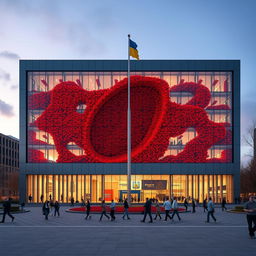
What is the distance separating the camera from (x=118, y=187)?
204 ft

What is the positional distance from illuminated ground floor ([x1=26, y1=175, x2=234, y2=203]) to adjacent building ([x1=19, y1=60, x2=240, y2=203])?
0.17 m

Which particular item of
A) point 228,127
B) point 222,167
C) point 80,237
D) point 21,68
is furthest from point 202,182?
point 80,237

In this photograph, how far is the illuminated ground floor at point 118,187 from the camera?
61906 millimetres

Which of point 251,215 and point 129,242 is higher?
point 251,215

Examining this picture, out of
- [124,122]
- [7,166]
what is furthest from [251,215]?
[7,166]

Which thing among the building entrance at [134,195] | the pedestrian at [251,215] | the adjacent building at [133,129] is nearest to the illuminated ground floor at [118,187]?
the building entrance at [134,195]

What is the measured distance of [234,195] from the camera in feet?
204

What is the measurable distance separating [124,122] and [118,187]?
11162 millimetres

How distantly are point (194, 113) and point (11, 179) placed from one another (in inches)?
2551

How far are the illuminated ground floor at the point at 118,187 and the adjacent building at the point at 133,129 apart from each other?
168mm

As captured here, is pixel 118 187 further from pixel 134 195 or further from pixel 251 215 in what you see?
pixel 251 215

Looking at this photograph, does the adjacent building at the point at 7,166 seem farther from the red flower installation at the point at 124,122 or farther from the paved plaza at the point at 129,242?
the paved plaza at the point at 129,242

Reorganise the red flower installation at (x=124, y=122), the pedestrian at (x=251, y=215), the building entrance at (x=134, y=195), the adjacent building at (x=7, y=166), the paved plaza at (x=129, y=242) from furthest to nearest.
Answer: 1. the adjacent building at (x=7, y=166)
2. the building entrance at (x=134, y=195)
3. the red flower installation at (x=124, y=122)
4. the pedestrian at (x=251, y=215)
5. the paved plaza at (x=129, y=242)

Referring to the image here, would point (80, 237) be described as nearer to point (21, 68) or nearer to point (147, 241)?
point (147, 241)
